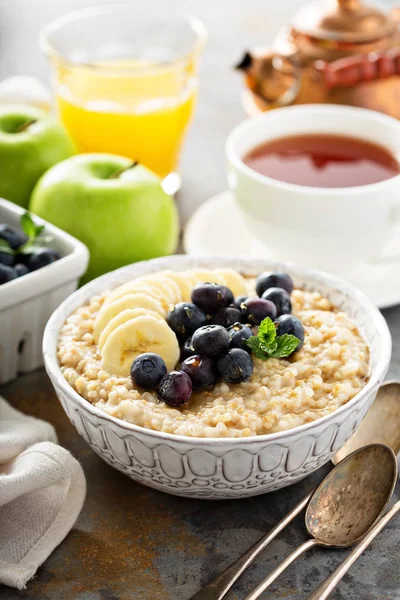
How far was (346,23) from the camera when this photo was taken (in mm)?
2412

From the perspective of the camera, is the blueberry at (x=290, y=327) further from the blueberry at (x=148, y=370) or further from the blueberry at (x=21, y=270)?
the blueberry at (x=21, y=270)

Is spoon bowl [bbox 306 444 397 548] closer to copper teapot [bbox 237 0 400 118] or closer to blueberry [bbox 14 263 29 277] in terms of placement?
blueberry [bbox 14 263 29 277]

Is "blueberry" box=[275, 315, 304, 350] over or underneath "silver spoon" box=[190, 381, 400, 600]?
over

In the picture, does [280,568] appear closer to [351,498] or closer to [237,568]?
[237,568]

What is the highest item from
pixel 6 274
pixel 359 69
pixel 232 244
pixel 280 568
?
pixel 359 69

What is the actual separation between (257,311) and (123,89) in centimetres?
108

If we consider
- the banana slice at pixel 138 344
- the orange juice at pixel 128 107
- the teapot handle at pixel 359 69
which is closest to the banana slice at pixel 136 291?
the banana slice at pixel 138 344

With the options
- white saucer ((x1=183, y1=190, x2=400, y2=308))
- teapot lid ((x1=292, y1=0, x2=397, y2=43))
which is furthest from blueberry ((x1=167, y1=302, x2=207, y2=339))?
teapot lid ((x1=292, y1=0, x2=397, y2=43))

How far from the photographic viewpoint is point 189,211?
234 centimetres

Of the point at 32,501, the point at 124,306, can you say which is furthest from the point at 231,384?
the point at 32,501

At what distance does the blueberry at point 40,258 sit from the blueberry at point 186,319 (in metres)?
0.40

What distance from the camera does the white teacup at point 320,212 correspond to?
6.17ft

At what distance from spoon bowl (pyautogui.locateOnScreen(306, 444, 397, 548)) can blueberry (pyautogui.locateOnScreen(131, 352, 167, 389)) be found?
0.33 m

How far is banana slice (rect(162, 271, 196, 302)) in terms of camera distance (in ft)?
5.10
